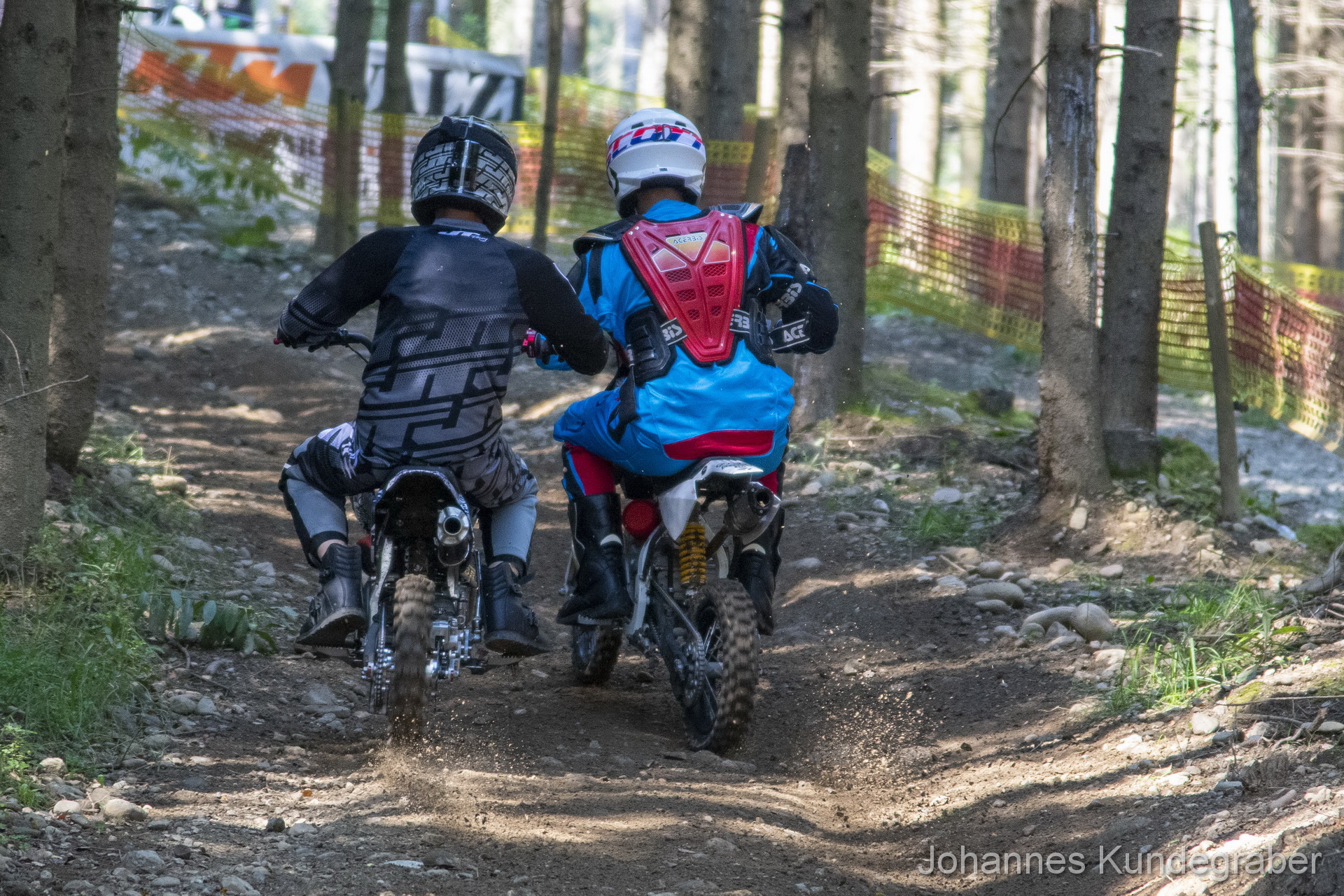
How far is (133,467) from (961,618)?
4.72m

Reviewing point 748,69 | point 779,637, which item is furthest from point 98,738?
point 748,69

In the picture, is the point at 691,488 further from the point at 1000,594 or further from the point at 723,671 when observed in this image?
the point at 1000,594

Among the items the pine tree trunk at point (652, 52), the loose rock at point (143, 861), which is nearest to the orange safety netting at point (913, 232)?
the loose rock at point (143, 861)

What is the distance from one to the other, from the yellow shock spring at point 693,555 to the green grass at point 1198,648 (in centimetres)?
163

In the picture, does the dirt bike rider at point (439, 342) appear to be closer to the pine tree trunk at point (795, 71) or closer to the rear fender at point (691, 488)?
the rear fender at point (691, 488)

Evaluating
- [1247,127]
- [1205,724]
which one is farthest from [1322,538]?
[1247,127]

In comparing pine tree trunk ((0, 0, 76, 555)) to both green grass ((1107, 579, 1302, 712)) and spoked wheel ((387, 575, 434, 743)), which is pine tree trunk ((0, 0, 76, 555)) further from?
green grass ((1107, 579, 1302, 712))

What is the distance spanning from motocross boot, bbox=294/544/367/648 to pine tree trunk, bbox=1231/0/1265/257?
14.7m

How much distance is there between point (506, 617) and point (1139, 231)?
16.6 ft

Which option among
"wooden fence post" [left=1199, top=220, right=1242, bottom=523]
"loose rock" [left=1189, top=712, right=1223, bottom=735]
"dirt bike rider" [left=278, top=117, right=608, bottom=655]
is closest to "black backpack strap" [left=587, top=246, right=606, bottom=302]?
"dirt bike rider" [left=278, top=117, right=608, bottom=655]

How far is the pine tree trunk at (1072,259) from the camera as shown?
6.95 m

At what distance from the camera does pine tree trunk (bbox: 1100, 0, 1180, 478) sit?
25.2ft

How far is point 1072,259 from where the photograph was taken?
6.96m

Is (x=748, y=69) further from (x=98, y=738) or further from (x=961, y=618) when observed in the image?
(x=98, y=738)
